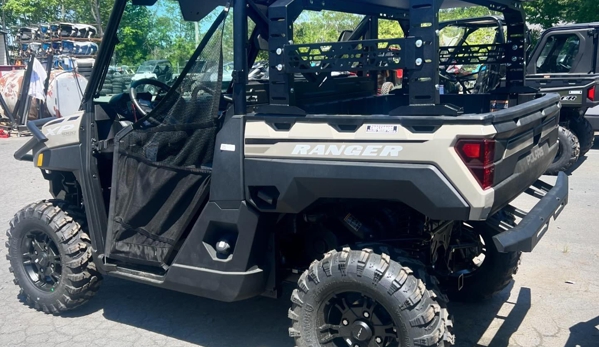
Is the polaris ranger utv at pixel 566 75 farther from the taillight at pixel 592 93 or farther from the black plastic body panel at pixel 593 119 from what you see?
the black plastic body panel at pixel 593 119

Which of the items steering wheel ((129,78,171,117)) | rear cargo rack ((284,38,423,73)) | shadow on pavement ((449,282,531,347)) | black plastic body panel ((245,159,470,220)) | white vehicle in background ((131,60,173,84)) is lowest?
shadow on pavement ((449,282,531,347))

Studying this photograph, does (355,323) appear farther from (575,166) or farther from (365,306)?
(575,166)

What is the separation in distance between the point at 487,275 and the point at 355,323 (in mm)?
1480

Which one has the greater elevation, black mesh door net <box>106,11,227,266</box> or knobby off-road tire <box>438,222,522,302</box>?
black mesh door net <box>106,11,227,266</box>

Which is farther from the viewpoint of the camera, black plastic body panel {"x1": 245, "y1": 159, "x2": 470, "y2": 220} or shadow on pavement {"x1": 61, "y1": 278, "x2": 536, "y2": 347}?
shadow on pavement {"x1": 61, "y1": 278, "x2": 536, "y2": 347}

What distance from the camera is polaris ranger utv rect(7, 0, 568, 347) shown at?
9.65 feet

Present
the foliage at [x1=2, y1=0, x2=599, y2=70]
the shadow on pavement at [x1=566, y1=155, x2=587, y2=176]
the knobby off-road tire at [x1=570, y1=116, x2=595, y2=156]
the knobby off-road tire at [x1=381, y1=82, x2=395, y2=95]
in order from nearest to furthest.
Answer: the foliage at [x1=2, y1=0, x2=599, y2=70]
the knobby off-road tire at [x1=381, y1=82, x2=395, y2=95]
the shadow on pavement at [x1=566, y1=155, x2=587, y2=176]
the knobby off-road tire at [x1=570, y1=116, x2=595, y2=156]

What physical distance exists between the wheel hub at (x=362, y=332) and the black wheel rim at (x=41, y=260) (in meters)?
2.34

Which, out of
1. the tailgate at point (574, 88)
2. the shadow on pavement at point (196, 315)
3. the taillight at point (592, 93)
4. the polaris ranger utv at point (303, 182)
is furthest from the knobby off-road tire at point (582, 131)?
the shadow on pavement at point (196, 315)

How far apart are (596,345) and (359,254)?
1792 millimetres

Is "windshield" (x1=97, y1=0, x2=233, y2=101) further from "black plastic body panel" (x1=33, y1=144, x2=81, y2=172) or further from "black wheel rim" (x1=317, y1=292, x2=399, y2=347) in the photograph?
"black wheel rim" (x1=317, y1=292, x2=399, y2=347)

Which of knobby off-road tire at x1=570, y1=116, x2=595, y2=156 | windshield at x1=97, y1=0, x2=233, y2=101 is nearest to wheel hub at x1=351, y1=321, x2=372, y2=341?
windshield at x1=97, y1=0, x2=233, y2=101

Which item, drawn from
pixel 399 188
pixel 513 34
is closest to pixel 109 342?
pixel 399 188

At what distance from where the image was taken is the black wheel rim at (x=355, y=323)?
322 centimetres
